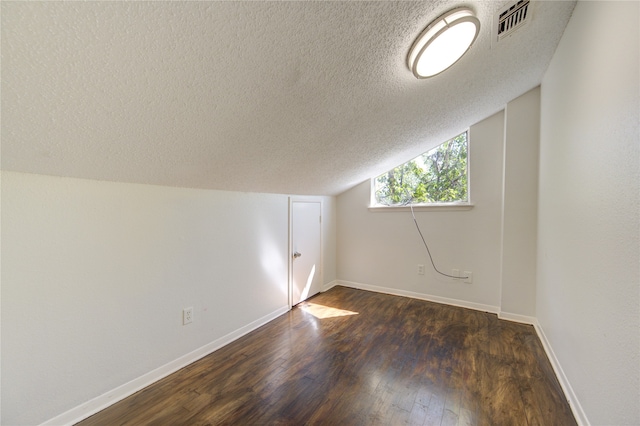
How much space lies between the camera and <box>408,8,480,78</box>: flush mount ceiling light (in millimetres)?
1260

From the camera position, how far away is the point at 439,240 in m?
3.18

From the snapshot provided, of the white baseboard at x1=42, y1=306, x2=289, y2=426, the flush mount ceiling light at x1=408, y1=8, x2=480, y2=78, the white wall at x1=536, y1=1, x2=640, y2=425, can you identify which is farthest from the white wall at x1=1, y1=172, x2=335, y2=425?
the white wall at x1=536, y1=1, x2=640, y2=425

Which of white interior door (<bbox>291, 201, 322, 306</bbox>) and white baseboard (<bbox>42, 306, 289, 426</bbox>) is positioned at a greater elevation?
white interior door (<bbox>291, 201, 322, 306</bbox>)

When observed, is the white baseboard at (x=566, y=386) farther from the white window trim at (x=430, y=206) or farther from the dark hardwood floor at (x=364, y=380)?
the white window trim at (x=430, y=206)

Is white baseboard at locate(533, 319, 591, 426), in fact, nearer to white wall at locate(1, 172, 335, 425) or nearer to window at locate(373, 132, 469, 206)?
window at locate(373, 132, 469, 206)

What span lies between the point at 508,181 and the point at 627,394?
2.11 meters

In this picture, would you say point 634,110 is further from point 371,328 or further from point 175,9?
point 371,328

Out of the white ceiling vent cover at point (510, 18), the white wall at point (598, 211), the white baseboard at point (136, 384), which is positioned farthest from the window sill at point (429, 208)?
the white baseboard at point (136, 384)

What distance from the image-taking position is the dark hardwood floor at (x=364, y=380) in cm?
146

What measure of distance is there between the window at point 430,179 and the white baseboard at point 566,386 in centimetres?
159

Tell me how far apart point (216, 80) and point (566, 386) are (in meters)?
2.73

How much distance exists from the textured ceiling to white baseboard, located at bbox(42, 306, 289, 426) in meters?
1.32

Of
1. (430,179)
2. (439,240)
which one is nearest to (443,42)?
(430,179)

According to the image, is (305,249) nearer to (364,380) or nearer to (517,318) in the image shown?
(364,380)
